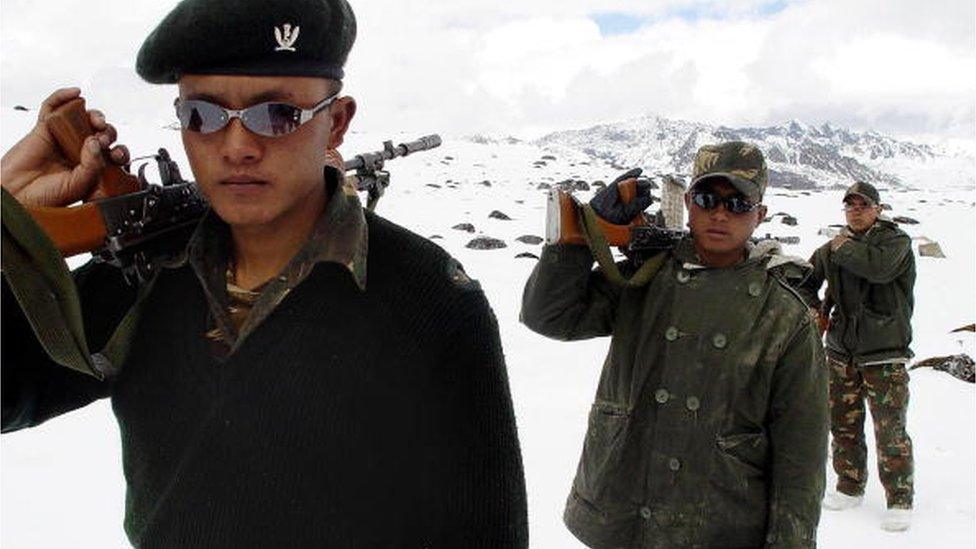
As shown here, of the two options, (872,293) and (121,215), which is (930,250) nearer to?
(872,293)

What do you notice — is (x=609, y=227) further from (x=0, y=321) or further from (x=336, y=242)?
(x=0, y=321)

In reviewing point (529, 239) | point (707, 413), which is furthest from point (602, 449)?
point (529, 239)

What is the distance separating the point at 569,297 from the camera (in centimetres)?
327

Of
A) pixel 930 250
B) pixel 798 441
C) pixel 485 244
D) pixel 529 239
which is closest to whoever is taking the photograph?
pixel 798 441

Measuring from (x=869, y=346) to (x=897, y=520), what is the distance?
4.07ft

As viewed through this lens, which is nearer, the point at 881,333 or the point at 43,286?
the point at 43,286

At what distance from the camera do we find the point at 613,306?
341 cm

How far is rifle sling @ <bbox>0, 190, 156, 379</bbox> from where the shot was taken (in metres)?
1.41

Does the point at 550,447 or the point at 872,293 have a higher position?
the point at 872,293

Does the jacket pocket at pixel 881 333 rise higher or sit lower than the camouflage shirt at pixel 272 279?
lower

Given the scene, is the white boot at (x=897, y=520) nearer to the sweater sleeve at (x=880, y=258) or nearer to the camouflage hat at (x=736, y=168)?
the sweater sleeve at (x=880, y=258)

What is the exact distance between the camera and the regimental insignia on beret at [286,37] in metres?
1.67

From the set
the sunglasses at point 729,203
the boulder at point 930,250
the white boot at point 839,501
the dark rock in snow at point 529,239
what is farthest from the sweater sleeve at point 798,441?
the boulder at point 930,250

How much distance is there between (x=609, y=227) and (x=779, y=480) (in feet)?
3.82
